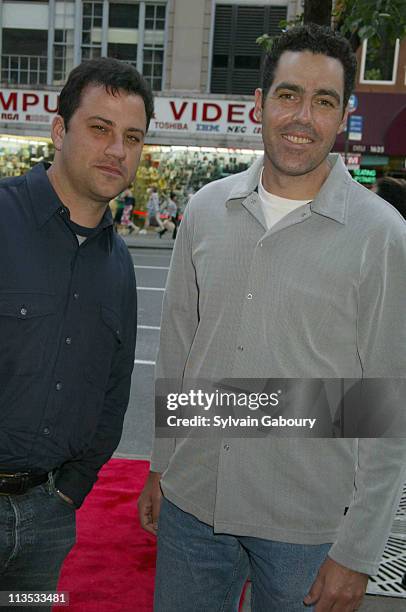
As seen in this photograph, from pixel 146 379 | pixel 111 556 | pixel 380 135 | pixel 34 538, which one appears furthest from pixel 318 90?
pixel 380 135

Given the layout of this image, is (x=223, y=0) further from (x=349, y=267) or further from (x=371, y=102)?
(x=349, y=267)

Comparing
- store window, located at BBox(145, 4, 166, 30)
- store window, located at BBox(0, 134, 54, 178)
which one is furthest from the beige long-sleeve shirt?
store window, located at BBox(0, 134, 54, 178)

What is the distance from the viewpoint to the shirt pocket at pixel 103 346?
8.45ft

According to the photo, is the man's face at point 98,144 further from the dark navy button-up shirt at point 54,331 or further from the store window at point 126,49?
the store window at point 126,49

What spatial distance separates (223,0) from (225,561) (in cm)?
2456

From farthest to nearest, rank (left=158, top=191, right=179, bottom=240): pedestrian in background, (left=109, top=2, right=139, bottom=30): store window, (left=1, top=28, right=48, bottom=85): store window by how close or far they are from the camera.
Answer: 1. (left=1, top=28, right=48, bottom=85): store window
2. (left=158, top=191, right=179, bottom=240): pedestrian in background
3. (left=109, top=2, right=139, bottom=30): store window

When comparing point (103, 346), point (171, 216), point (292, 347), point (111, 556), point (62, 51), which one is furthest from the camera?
point (171, 216)

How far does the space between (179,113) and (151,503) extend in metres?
20.8

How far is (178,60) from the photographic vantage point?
2505cm

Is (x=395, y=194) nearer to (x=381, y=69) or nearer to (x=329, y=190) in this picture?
(x=329, y=190)

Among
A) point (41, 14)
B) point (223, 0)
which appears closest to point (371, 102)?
point (223, 0)

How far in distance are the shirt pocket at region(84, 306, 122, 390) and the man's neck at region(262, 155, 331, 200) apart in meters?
0.68

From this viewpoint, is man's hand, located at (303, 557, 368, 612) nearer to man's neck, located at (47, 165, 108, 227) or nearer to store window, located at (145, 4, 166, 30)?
man's neck, located at (47, 165, 108, 227)

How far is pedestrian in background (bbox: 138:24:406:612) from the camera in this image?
7.66 feet
